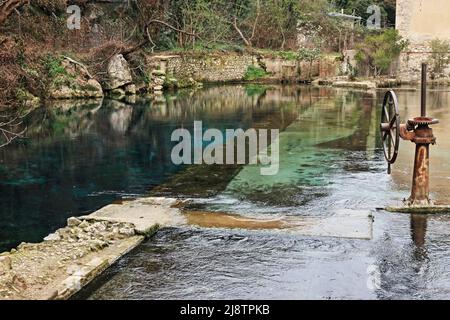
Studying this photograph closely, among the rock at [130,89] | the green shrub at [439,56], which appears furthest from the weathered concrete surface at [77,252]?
the green shrub at [439,56]

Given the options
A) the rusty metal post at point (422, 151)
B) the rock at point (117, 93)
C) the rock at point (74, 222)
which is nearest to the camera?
the rock at point (74, 222)

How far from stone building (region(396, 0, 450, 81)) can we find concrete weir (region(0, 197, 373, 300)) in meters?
25.9

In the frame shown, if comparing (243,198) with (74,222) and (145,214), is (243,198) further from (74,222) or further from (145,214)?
(74,222)

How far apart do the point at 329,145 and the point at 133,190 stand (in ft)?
15.7

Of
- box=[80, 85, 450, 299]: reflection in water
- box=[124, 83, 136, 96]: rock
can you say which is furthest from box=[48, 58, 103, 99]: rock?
box=[80, 85, 450, 299]: reflection in water

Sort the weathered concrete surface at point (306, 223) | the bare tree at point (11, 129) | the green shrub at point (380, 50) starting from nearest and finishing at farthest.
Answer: the weathered concrete surface at point (306, 223)
the bare tree at point (11, 129)
the green shrub at point (380, 50)

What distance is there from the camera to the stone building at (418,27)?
3000 centimetres

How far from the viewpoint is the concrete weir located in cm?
467

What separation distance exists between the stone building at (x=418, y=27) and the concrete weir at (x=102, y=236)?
25.9m

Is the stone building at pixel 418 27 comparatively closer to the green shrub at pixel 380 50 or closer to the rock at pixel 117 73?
the green shrub at pixel 380 50

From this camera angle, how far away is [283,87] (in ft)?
95.9

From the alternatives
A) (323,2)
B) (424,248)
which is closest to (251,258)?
(424,248)

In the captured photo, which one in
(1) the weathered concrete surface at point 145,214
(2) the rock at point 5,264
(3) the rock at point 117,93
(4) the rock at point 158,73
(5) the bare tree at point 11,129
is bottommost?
(2) the rock at point 5,264

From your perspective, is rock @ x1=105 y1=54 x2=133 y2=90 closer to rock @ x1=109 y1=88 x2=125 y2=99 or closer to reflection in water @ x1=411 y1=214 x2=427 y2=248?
rock @ x1=109 y1=88 x2=125 y2=99
